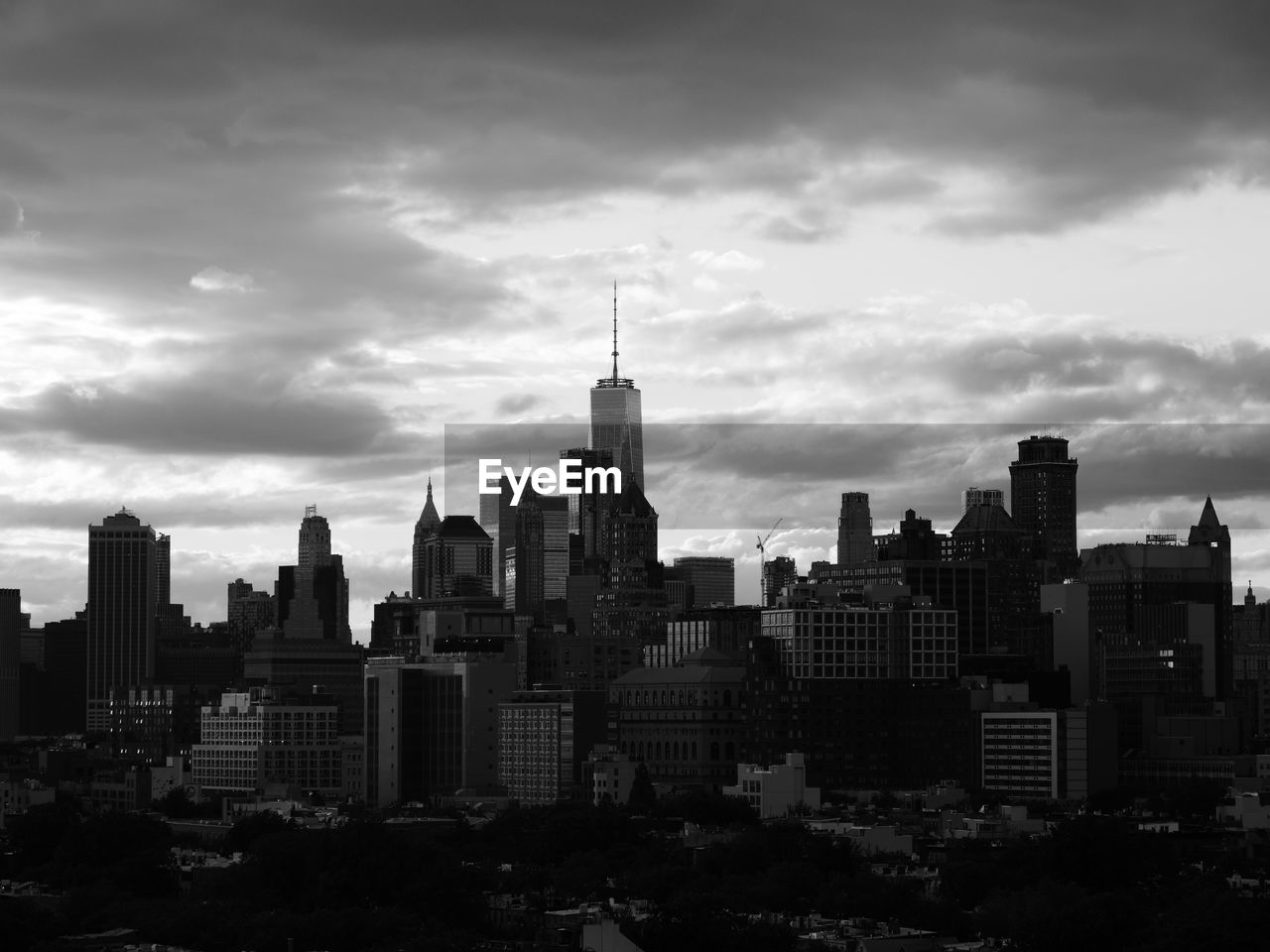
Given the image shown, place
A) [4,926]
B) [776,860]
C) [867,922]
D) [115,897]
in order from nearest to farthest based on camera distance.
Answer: [4,926], [867,922], [115,897], [776,860]

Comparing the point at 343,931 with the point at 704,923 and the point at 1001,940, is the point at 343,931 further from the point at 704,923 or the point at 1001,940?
the point at 1001,940

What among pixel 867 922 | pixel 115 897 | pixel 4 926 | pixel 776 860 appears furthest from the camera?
pixel 776 860

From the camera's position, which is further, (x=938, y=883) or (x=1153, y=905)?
(x=938, y=883)

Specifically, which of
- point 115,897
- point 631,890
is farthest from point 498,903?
point 115,897

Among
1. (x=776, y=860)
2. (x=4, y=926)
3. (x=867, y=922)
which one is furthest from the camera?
(x=776, y=860)

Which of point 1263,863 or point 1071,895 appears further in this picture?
point 1263,863

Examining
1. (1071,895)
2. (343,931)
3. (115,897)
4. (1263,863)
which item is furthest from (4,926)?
(1263,863)

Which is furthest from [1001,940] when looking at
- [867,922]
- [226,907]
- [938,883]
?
[226,907]

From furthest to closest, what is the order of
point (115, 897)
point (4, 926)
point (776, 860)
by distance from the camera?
point (776, 860) → point (115, 897) → point (4, 926)

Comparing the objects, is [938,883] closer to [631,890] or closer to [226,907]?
[631,890]
